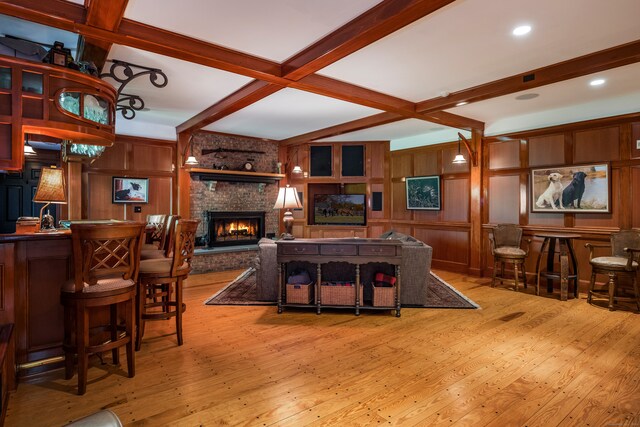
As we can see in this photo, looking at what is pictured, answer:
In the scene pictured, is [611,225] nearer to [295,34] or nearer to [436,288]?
[436,288]

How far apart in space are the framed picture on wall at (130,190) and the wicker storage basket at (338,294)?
4340mm

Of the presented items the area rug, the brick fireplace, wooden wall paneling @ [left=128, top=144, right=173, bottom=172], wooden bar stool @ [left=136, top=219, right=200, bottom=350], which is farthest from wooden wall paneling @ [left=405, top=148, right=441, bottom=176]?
wooden bar stool @ [left=136, top=219, right=200, bottom=350]

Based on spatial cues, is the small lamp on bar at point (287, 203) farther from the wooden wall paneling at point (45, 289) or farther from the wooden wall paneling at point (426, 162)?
the wooden wall paneling at point (426, 162)

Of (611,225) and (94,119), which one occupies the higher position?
(94,119)

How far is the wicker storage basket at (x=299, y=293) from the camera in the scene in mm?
4125

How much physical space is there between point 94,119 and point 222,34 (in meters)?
1.39

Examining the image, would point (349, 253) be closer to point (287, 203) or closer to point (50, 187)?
point (287, 203)

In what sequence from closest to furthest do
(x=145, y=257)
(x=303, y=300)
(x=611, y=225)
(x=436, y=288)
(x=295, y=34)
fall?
(x=295, y=34) < (x=145, y=257) < (x=303, y=300) < (x=611, y=225) < (x=436, y=288)

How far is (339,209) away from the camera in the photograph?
820 centimetres

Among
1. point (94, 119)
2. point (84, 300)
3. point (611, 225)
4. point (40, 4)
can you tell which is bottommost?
point (84, 300)

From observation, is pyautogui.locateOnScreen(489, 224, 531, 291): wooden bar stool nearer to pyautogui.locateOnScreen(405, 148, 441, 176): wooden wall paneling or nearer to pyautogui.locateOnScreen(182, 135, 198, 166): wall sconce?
pyautogui.locateOnScreen(405, 148, 441, 176): wooden wall paneling

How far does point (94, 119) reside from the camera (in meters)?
3.08

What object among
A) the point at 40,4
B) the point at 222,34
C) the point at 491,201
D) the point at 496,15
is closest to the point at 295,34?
the point at 222,34

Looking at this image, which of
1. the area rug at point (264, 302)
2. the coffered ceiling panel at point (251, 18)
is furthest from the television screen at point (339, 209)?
the coffered ceiling panel at point (251, 18)
